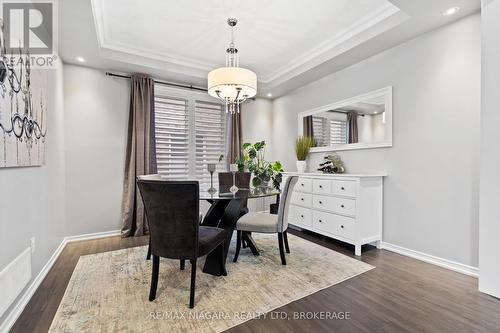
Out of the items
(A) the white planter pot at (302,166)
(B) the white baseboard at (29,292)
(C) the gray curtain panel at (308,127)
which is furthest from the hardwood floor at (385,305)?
(C) the gray curtain panel at (308,127)

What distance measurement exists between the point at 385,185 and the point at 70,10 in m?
3.98

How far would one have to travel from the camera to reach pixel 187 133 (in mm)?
4383

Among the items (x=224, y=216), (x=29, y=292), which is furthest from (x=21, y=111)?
(x=224, y=216)

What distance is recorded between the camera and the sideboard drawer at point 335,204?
3008 millimetres

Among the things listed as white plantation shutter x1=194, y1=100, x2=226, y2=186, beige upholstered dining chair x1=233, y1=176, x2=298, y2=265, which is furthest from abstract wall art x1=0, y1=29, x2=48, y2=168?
white plantation shutter x1=194, y1=100, x2=226, y2=186

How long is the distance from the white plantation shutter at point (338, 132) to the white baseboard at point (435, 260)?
5.20 ft

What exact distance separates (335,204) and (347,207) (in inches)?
7.3

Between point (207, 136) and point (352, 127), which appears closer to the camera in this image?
point (352, 127)

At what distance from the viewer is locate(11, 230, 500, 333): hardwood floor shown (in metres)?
1.68

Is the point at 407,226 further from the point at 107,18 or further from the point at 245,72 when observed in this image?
the point at 107,18

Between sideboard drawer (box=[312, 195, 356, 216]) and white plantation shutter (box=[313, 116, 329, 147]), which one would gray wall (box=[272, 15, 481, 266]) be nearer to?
sideboard drawer (box=[312, 195, 356, 216])

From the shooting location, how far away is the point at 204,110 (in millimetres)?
4582

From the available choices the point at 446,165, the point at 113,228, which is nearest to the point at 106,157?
the point at 113,228

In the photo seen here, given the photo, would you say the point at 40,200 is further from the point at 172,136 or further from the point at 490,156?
the point at 490,156
